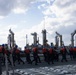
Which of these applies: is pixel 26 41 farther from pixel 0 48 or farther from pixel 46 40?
pixel 0 48

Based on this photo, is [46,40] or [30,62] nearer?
[30,62]

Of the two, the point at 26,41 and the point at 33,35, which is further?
the point at 26,41

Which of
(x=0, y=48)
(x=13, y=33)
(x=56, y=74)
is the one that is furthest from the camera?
(x=13, y=33)

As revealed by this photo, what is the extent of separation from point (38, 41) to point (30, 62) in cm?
2151

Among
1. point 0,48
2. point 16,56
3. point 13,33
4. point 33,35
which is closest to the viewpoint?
point 0,48

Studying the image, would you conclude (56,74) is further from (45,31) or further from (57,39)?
(57,39)

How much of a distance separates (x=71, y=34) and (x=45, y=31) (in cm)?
→ 431

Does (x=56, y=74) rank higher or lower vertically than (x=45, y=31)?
lower

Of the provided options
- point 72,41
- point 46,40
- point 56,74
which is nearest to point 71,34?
point 72,41

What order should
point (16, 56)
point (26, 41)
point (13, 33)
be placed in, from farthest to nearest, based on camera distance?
point (26, 41), point (13, 33), point (16, 56)

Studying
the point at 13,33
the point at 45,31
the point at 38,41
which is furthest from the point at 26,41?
the point at 13,33

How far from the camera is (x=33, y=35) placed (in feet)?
182

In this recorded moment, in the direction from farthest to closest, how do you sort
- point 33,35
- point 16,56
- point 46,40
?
point 33,35, point 46,40, point 16,56

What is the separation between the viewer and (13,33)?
44125mm
